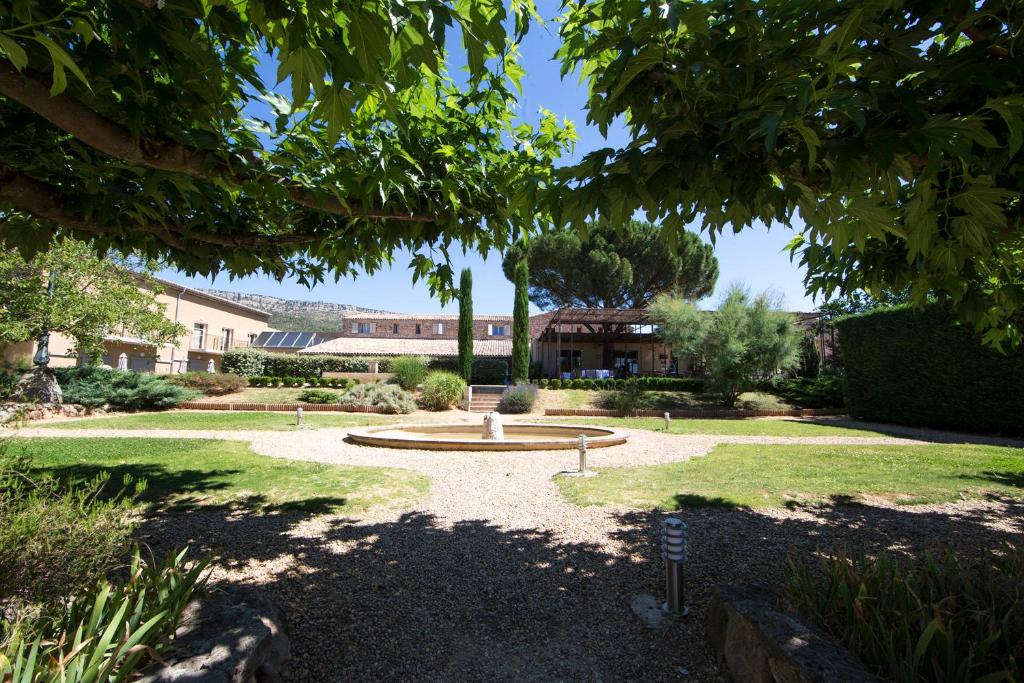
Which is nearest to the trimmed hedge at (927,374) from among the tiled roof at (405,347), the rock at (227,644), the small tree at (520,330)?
the rock at (227,644)

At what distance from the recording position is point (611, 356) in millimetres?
34625

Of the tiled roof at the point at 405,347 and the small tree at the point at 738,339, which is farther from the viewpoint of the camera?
the tiled roof at the point at 405,347

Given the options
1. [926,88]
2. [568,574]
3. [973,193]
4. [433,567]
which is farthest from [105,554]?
[973,193]

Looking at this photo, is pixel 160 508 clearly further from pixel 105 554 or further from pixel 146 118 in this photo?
pixel 146 118

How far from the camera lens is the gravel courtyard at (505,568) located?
2721 mm

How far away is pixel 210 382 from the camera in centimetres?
2088

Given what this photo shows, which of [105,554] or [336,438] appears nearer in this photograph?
[105,554]

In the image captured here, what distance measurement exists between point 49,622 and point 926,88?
14.3ft

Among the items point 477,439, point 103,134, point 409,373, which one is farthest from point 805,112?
point 409,373

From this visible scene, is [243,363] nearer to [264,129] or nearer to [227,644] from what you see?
[264,129]

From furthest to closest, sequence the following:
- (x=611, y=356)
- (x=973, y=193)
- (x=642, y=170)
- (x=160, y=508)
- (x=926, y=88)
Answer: (x=611, y=356) → (x=160, y=508) → (x=973, y=193) → (x=642, y=170) → (x=926, y=88)

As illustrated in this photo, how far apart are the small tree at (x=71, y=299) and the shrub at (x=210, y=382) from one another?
479 centimetres

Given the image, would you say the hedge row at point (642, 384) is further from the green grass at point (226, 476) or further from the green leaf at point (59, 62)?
the green leaf at point (59, 62)

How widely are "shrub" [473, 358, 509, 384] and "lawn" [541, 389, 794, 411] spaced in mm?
6266
